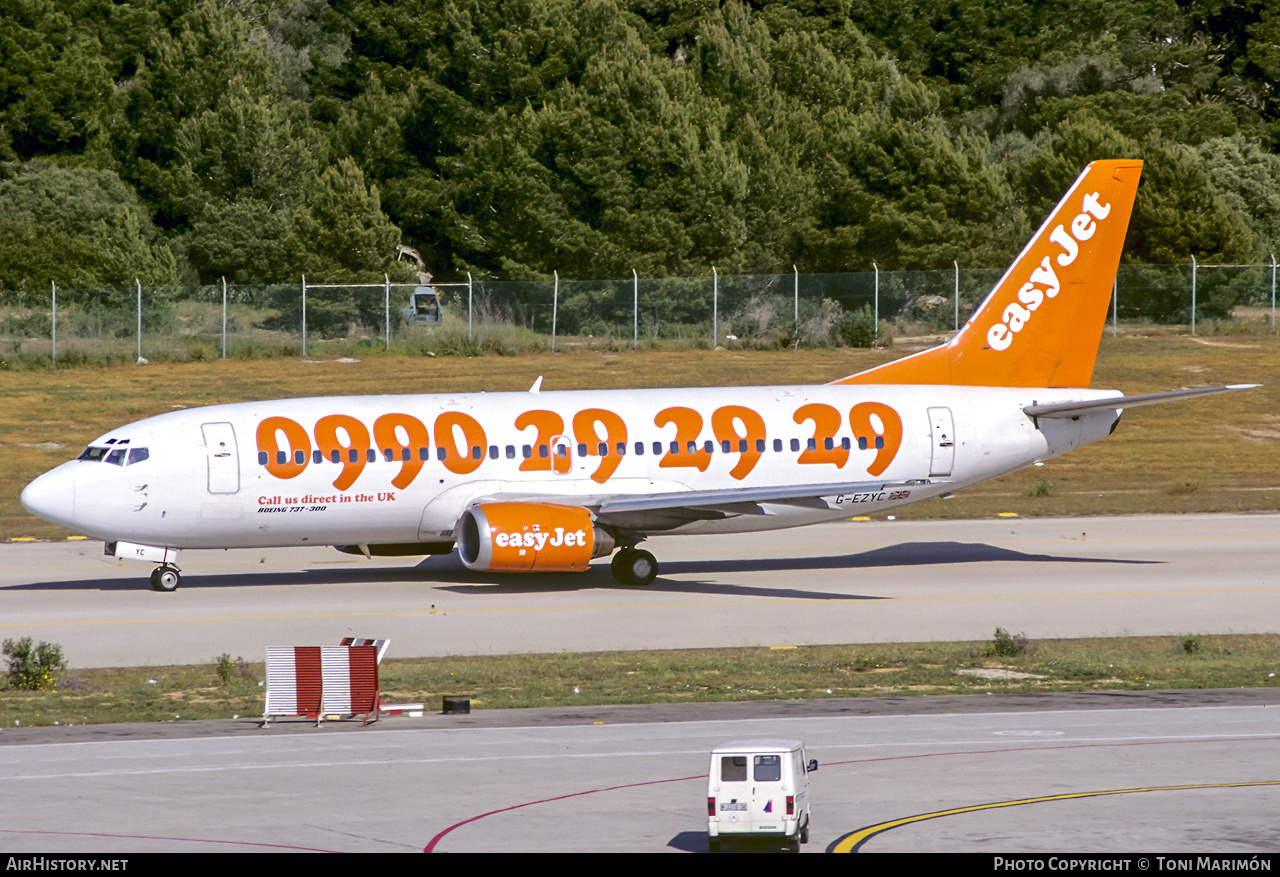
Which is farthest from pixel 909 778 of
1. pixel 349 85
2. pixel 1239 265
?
pixel 349 85

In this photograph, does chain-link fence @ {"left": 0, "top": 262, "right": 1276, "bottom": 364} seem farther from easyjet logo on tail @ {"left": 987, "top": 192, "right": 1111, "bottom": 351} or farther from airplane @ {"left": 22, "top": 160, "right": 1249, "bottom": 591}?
airplane @ {"left": 22, "top": 160, "right": 1249, "bottom": 591}

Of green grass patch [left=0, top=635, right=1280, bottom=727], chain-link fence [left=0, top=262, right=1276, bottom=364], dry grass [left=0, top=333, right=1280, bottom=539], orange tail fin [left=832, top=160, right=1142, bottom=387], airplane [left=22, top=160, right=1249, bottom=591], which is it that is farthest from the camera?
chain-link fence [left=0, top=262, right=1276, bottom=364]

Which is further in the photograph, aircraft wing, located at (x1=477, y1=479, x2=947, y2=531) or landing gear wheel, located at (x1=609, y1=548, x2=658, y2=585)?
landing gear wheel, located at (x1=609, y1=548, x2=658, y2=585)

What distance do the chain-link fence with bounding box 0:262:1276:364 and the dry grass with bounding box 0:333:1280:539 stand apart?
52.9 inches

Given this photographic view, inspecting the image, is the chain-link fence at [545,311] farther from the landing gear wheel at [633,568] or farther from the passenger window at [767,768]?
the passenger window at [767,768]

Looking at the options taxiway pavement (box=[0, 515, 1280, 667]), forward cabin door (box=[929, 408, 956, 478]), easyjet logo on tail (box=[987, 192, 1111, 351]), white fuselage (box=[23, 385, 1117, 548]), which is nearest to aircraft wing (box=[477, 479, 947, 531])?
white fuselage (box=[23, 385, 1117, 548])

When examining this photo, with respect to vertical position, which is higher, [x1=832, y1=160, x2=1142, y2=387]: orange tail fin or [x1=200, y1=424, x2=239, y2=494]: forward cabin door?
[x1=832, y1=160, x2=1142, y2=387]: orange tail fin

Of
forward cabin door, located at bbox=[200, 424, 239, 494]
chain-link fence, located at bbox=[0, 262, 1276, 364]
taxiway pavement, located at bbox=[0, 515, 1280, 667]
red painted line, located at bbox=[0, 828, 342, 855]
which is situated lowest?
red painted line, located at bbox=[0, 828, 342, 855]

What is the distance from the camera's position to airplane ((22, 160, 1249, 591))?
3206 cm

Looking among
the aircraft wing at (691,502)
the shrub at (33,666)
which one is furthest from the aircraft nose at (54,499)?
the aircraft wing at (691,502)

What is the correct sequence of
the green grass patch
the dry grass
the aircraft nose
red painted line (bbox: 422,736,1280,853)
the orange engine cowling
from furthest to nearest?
the dry grass → the aircraft nose → the orange engine cowling → the green grass patch → red painted line (bbox: 422,736,1280,853)

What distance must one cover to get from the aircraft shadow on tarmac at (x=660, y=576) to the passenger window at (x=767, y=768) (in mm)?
18461

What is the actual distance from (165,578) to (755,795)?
2217 centimetres

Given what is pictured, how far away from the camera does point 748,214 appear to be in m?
87.5
